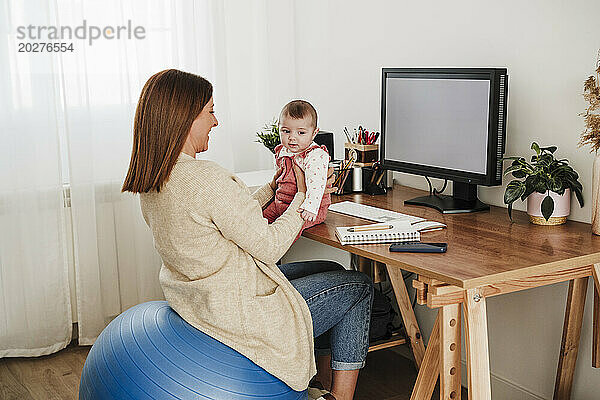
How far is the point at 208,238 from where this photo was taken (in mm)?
2002

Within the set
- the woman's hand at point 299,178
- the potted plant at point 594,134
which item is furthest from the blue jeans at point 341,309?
the potted plant at point 594,134

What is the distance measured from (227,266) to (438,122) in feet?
3.38

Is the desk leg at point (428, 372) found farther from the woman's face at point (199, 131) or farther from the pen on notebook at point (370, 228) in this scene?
the woman's face at point (199, 131)

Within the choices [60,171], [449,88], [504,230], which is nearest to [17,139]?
[60,171]

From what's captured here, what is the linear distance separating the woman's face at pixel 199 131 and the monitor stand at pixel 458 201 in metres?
0.95

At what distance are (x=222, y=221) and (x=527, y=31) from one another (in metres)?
1.28

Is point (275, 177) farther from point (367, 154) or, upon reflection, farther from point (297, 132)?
point (367, 154)

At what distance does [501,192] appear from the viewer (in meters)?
2.67

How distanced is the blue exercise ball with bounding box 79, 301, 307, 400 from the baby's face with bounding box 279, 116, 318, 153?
27.7 inches

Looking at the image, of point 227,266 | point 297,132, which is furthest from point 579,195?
point 227,266

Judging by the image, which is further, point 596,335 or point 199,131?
point 596,335

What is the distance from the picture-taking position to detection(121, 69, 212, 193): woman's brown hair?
2.00 metres

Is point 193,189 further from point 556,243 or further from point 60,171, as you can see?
point 60,171

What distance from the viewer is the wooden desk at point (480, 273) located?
74.6 inches
